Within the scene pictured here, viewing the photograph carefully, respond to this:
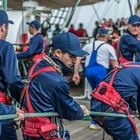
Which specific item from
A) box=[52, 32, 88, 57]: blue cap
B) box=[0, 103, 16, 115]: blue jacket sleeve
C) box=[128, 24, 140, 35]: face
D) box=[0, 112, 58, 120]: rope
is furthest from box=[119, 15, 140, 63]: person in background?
box=[0, 103, 16, 115]: blue jacket sleeve

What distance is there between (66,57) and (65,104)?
0.39 m

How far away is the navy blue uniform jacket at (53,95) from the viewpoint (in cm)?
328

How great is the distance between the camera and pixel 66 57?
3430 mm

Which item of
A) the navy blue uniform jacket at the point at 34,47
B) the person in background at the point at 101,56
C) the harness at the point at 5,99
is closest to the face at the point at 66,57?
the harness at the point at 5,99

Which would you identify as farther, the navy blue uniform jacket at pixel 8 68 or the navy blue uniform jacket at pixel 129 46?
the navy blue uniform jacket at pixel 129 46

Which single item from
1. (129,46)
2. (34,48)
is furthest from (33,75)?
(34,48)

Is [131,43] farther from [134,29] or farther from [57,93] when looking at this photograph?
[57,93]

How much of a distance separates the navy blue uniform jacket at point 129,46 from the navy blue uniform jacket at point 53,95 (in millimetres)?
3407

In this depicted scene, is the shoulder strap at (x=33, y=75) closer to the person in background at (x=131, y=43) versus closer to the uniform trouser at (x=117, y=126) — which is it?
the uniform trouser at (x=117, y=126)

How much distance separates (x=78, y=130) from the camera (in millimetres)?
6816

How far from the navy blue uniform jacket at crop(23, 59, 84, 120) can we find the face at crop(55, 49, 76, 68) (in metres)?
0.03

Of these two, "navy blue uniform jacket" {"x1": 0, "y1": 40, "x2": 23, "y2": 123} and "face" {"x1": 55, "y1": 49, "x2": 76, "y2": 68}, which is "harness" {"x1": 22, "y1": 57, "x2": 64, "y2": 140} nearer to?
"face" {"x1": 55, "y1": 49, "x2": 76, "y2": 68}

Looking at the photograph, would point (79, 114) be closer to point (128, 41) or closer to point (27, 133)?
point (27, 133)

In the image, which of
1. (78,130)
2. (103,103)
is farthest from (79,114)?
(78,130)
